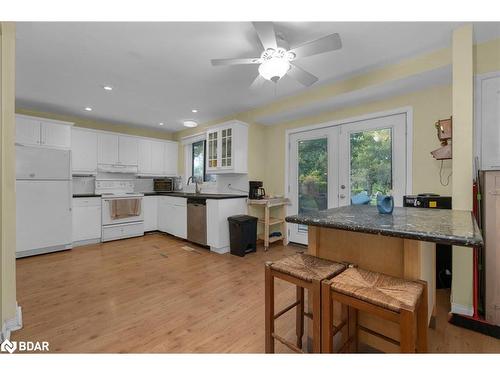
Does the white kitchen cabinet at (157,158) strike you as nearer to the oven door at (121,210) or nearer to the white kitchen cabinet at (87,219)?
the oven door at (121,210)

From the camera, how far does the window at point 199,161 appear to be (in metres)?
5.42

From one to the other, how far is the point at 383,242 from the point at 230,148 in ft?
10.5

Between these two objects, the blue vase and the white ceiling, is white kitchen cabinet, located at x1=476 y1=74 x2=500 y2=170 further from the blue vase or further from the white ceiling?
the blue vase

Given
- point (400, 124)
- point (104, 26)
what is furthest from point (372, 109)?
point (104, 26)

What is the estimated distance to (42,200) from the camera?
11.7 feet

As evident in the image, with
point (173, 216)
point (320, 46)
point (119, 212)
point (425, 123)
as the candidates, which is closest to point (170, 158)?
point (173, 216)

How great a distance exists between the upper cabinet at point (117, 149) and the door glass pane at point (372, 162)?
443 cm

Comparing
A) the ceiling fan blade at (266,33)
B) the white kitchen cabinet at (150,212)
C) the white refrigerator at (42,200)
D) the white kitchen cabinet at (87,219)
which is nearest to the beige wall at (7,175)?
the ceiling fan blade at (266,33)

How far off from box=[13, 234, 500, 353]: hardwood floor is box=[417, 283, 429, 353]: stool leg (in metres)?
0.54

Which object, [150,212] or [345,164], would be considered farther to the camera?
[150,212]

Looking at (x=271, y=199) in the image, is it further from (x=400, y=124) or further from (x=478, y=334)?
(x=478, y=334)

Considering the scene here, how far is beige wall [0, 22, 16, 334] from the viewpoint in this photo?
170cm

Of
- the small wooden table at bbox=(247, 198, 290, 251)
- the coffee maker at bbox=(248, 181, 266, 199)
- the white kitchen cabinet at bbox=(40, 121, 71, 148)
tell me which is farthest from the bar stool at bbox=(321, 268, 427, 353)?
the white kitchen cabinet at bbox=(40, 121, 71, 148)

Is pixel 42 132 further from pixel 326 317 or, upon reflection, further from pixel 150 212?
pixel 326 317
